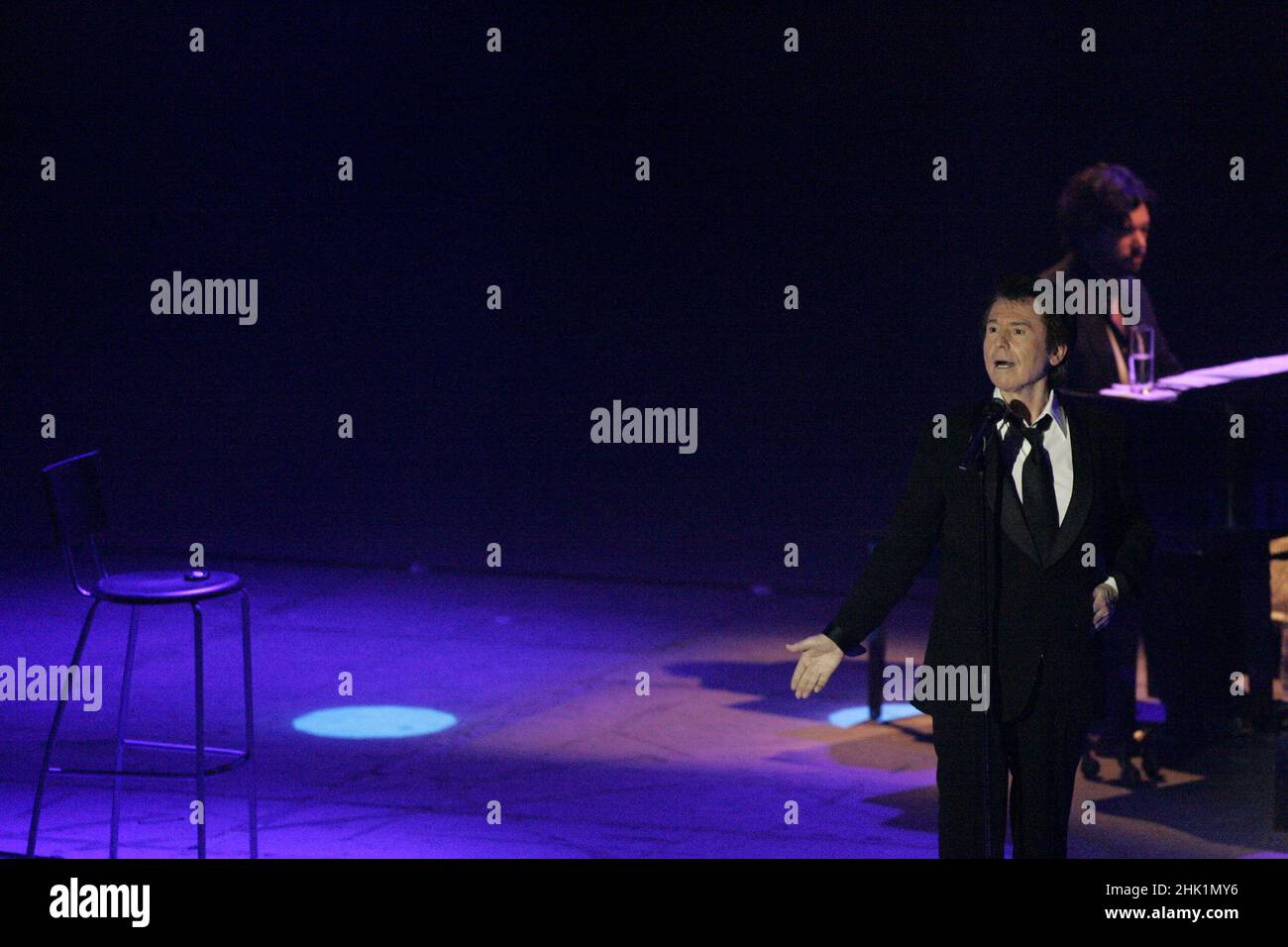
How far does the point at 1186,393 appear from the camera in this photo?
6.48m

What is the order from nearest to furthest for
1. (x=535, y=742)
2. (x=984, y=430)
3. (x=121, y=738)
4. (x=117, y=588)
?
(x=984, y=430), (x=117, y=588), (x=121, y=738), (x=535, y=742)

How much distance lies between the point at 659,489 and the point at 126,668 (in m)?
5.26

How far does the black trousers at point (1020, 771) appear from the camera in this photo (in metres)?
3.77

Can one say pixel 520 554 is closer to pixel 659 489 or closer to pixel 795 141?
pixel 659 489

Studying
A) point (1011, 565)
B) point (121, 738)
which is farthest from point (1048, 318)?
point (121, 738)

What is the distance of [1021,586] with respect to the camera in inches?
149

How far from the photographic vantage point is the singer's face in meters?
3.77

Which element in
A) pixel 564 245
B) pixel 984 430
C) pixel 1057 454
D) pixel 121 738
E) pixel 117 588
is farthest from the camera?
pixel 564 245

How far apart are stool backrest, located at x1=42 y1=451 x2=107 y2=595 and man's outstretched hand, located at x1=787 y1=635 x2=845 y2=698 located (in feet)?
6.74

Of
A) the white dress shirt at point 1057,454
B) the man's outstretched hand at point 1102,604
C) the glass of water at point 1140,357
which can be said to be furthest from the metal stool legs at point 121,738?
A: the glass of water at point 1140,357

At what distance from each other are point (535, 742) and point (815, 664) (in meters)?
3.16

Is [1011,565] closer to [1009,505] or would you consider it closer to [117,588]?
[1009,505]

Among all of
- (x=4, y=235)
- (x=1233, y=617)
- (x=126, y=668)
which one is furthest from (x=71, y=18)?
(x=1233, y=617)

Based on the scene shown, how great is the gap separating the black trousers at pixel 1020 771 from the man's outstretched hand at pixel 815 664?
9.4 inches
